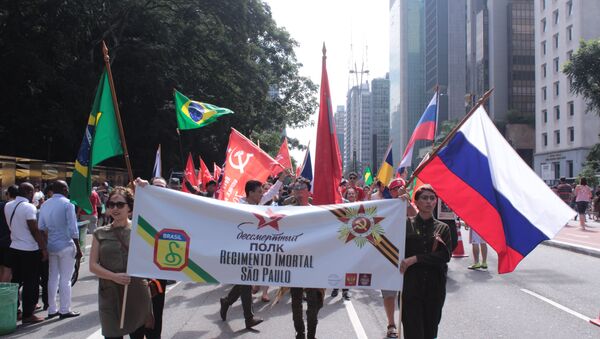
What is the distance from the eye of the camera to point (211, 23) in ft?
101

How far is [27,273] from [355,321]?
14.0ft

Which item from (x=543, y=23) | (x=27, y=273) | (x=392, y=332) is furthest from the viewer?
(x=543, y=23)

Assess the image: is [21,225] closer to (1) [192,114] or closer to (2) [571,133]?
(1) [192,114]

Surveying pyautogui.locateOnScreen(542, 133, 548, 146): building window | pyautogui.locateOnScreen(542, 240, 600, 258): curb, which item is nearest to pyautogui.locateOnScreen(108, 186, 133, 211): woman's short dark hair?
pyautogui.locateOnScreen(542, 240, 600, 258): curb

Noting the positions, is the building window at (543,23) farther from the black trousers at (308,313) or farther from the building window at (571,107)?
the black trousers at (308,313)

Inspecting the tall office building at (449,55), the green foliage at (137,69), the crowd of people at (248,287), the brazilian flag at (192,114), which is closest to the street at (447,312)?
the crowd of people at (248,287)

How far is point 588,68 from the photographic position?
1469 inches

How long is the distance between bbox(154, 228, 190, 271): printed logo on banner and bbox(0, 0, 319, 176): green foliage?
21.4 m

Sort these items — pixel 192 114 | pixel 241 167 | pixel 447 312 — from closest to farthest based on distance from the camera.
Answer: pixel 447 312 < pixel 241 167 < pixel 192 114

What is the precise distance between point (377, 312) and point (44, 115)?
75.6ft

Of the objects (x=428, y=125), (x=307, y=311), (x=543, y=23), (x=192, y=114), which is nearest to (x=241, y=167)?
(x=192, y=114)

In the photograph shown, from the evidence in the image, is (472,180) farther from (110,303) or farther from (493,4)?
(493,4)

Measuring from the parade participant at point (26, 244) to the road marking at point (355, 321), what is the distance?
4.01 m

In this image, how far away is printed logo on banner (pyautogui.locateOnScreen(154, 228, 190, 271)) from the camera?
4.54m
